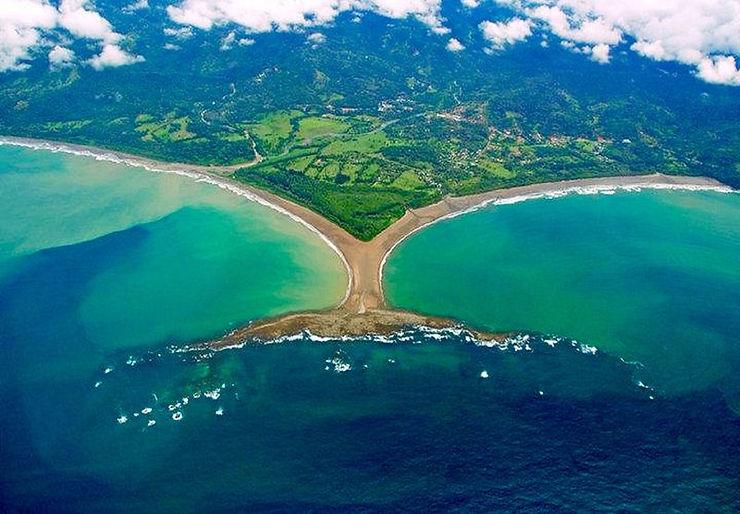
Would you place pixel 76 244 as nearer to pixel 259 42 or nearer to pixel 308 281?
pixel 308 281

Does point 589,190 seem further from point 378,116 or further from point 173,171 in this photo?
point 173,171

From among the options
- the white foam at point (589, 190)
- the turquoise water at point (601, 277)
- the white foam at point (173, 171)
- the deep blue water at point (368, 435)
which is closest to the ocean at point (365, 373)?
the deep blue water at point (368, 435)

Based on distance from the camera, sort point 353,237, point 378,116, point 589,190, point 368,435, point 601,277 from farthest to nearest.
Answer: point 378,116 → point 589,190 → point 353,237 → point 601,277 → point 368,435

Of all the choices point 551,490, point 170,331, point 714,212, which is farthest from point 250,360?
point 714,212

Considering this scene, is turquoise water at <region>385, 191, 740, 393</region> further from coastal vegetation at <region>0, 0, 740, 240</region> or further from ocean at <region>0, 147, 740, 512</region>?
coastal vegetation at <region>0, 0, 740, 240</region>

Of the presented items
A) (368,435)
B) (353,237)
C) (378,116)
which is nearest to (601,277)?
(353,237)

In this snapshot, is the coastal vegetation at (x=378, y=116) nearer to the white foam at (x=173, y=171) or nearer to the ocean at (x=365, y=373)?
the white foam at (x=173, y=171)

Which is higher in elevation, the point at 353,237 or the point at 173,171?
the point at 353,237
